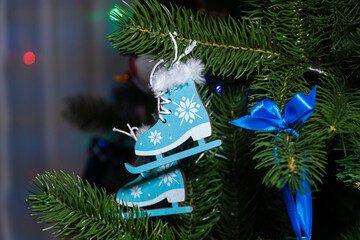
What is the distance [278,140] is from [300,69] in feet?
0.38

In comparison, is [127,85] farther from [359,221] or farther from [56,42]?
[359,221]

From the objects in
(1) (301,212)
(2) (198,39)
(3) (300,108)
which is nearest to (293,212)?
(1) (301,212)

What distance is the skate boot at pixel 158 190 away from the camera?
1.31ft

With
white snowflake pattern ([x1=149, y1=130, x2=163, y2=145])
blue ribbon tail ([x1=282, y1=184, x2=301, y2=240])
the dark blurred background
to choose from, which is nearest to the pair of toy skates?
white snowflake pattern ([x1=149, y1=130, x2=163, y2=145])

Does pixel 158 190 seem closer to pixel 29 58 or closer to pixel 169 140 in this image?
pixel 169 140

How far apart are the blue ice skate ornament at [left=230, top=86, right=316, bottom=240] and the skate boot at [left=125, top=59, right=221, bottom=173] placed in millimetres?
58

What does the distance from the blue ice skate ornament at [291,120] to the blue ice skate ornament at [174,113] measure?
2.4 inches

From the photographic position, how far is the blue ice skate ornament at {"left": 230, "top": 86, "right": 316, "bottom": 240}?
0.32m

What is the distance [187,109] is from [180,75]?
0.04 metres

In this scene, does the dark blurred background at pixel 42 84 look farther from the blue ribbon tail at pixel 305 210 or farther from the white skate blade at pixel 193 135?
the blue ribbon tail at pixel 305 210

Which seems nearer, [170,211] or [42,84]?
[170,211]

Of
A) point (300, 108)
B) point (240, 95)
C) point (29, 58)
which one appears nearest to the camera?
point (300, 108)

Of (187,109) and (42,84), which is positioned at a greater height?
(42,84)

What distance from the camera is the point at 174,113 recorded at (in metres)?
0.39
